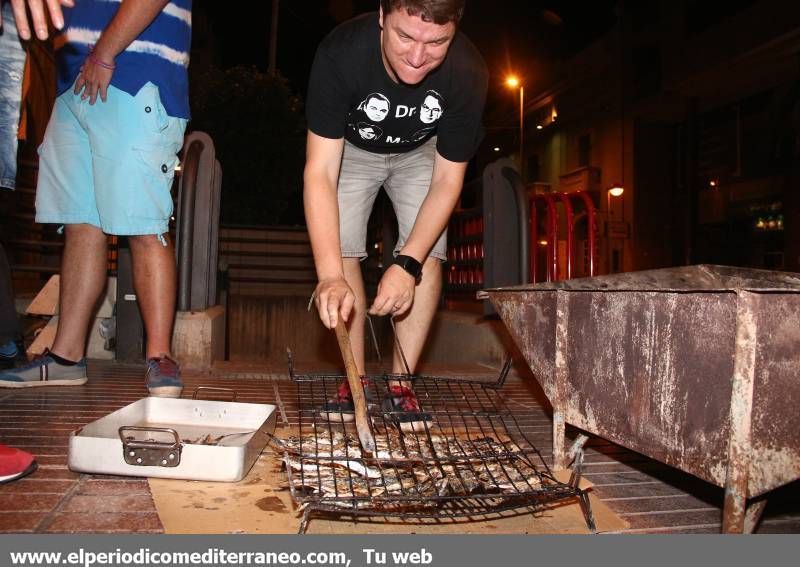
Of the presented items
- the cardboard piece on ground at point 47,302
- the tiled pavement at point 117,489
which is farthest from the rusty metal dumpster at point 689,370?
the cardboard piece on ground at point 47,302

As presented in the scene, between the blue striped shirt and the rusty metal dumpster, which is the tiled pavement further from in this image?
the blue striped shirt

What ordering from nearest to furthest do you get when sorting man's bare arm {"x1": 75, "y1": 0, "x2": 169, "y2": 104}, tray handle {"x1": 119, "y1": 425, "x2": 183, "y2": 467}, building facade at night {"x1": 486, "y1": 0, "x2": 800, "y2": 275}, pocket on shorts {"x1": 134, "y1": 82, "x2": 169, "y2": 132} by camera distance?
1. tray handle {"x1": 119, "y1": 425, "x2": 183, "y2": 467}
2. man's bare arm {"x1": 75, "y1": 0, "x2": 169, "y2": 104}
3. pocket on shorts {"x1": 134, "y1": 82, "x2": 169, "y2": 132}
4. building facade at night {"x1": 486, "y1": 0, "x2": 800, "y2": 275}

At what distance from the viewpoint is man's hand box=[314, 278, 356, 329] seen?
211 cm

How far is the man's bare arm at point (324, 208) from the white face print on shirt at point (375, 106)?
0.18 meters

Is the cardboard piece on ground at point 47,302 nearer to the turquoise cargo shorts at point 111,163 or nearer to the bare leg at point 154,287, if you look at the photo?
the turquoise cargo shorts at point 111,163

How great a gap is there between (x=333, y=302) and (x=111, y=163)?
1423 mm

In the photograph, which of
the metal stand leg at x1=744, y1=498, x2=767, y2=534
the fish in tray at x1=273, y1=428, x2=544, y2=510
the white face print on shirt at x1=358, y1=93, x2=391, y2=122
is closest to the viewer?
the metal stand leg at x1=744, y1=498, x2=767, y2=534

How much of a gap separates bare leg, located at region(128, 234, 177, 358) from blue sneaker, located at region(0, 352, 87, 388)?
1.78 feet

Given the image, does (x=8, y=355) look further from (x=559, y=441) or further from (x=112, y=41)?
(x=559, y=441)

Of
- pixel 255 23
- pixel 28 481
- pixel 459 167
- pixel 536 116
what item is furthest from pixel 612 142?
pixel 28 481

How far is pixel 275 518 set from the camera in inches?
63.6

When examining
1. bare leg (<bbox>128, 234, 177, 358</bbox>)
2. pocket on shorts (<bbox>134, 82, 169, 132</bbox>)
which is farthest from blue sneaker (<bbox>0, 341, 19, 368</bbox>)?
pocket on shorts (<bbox>134, 82, 169, 132</bbox>)

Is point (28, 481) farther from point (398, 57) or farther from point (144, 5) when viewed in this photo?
point (144, 5)

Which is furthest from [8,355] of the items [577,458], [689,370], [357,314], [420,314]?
[689,370]
